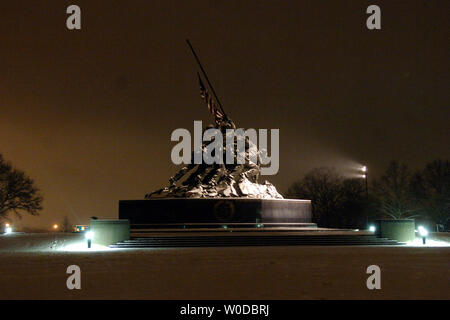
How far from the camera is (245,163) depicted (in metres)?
33.2

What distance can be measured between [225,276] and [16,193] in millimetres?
→ 38747

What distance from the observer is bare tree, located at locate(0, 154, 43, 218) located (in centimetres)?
4550

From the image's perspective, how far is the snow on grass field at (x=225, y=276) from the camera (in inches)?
340

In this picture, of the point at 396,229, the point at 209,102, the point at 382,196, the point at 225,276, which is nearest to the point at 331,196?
the point at 382,196

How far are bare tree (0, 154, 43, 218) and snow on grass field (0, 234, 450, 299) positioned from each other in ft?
103

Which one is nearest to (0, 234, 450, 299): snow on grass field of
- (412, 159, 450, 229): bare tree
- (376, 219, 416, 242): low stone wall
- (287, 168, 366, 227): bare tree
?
(376, 219, 416, 242): low stone wall

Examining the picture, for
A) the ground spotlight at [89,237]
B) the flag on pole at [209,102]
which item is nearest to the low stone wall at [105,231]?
the ground spotlight at [89,237]

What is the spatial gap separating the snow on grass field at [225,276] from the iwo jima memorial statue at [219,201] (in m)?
12.7

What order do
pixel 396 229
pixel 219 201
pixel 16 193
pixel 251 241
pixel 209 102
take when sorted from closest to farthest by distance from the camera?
pixel 251 241 → pixel 396 229 → pixel 219 201 → pixel 209 102 → pixel 16 193

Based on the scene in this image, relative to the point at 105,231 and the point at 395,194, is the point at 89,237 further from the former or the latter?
the point at 395,194

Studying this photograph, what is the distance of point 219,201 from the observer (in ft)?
95.2

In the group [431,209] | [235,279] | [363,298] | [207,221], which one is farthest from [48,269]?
[431,209]

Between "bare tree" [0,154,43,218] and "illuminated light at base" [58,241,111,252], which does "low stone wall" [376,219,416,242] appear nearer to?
"illuminated light at base" [58,241,111,252]

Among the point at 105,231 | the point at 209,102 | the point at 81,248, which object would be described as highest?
the point at 209,102
